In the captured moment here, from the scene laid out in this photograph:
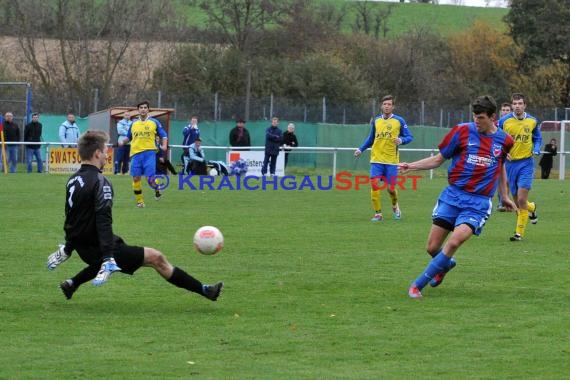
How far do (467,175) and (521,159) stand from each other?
19.9 feet

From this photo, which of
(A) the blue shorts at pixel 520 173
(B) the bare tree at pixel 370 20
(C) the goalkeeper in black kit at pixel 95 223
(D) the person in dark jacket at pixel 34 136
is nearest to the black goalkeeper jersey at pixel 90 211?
(C) the goalkeeper in black kit at pixel 95 223

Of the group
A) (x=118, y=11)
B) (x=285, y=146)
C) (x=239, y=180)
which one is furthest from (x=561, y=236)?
(x=118, y=11)

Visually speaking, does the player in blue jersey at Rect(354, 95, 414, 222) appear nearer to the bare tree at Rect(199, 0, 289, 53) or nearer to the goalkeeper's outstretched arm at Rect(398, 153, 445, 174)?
the goalkeeper's outstretched arm at Rect(398, 153, 445, 174)

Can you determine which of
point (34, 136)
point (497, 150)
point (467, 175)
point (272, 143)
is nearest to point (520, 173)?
point (497, 150)

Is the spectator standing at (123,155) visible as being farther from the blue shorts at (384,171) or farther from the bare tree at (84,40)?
the blue shorts at (384,171)

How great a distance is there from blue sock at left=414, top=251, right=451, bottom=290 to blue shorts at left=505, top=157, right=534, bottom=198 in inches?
236

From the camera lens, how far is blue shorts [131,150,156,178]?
816 inches

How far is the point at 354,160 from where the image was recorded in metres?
39.7

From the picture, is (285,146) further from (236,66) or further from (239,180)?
(236,66)

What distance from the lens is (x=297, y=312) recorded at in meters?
8.95

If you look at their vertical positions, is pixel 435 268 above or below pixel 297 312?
above

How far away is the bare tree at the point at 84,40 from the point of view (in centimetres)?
4559

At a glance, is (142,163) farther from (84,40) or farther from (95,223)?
(84,40)

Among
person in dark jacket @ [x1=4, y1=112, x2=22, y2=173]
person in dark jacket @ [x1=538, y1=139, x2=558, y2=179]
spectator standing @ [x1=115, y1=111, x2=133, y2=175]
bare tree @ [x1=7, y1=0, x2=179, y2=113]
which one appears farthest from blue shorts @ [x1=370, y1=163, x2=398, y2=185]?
bare tree @ [x1=7, y1=0, x2=179, y2=113]
